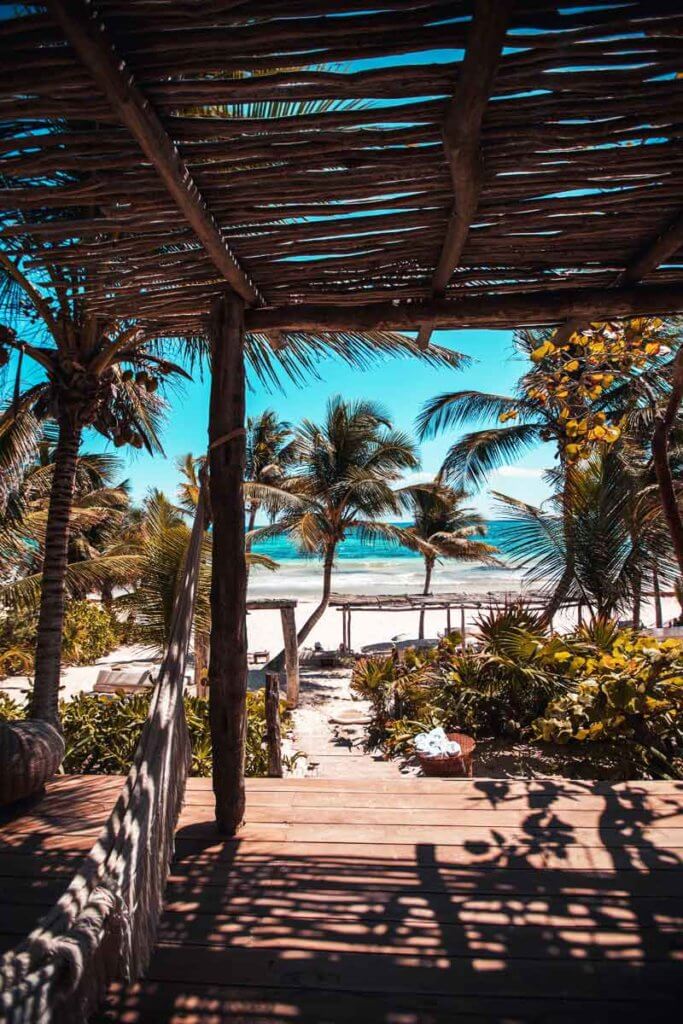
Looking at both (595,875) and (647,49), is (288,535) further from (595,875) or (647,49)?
(647,49)

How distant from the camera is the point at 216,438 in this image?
6.13 feet

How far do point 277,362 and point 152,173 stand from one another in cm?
148

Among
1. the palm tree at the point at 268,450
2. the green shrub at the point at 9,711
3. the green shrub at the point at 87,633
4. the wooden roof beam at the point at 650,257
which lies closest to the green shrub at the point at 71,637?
the green shrub at the point at 87,633

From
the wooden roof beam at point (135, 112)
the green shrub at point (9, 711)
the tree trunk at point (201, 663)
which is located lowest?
the green shrub at point (9, 711)

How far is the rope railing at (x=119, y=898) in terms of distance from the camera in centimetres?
83

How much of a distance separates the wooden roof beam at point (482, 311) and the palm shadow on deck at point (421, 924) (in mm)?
1673

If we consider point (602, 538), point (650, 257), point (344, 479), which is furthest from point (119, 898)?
point (344, 479)

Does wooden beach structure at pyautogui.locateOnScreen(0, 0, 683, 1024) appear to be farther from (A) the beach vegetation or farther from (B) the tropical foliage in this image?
(B) the tropical foliage

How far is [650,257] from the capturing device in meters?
1.59

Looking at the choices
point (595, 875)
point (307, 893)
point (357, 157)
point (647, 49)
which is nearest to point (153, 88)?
point (357, 157)

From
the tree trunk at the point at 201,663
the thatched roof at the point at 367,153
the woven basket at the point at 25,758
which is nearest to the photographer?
the thatched roof at the point at 367,153

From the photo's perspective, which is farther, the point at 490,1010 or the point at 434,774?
the point at 434,774

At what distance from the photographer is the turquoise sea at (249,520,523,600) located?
23.6 meters

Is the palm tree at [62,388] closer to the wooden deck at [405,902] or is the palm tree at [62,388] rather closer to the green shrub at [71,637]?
the wooden deck at [405,902]
